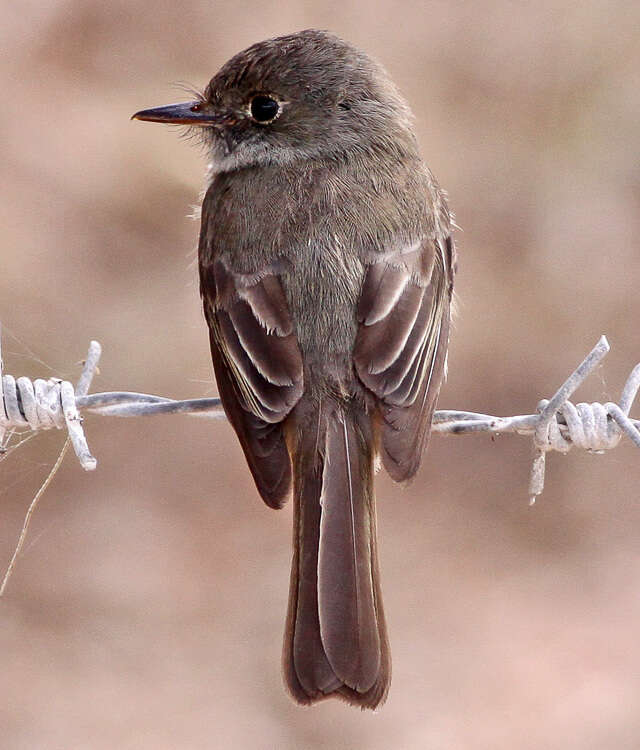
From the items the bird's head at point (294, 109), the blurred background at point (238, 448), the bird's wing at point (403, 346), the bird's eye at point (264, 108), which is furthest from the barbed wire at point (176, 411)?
the blurred background at point (238, 448)

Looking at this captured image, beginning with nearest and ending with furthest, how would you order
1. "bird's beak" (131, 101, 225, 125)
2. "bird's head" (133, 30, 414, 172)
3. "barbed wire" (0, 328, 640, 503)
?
1. "barbed wire" (0, 328, 640, 503)
2. "bird's head" (133, 30, 414, 172)
3. "bird's beak" (131, 101, 225, 125)

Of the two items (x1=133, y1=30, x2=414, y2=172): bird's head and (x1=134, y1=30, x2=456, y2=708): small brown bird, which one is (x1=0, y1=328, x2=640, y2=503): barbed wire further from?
(x1=133, y1=30, x2=414, y2=172): bird's head

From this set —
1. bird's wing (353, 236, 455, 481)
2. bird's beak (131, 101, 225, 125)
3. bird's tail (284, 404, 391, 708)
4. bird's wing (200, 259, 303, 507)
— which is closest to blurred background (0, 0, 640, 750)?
bird's beak (131, 101, 225, 125)

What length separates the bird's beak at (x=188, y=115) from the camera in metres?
4.94

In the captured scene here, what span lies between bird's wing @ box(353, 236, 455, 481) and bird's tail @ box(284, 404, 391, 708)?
100 millimetres

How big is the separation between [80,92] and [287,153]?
3.06 meters

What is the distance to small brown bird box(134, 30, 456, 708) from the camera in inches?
144

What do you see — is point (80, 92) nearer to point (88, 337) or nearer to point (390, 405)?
point (88, 337)

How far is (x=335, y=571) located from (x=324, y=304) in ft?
2.96

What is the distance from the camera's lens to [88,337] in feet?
22.2

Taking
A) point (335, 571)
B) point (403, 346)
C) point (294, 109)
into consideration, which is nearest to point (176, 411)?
point (335, 571)

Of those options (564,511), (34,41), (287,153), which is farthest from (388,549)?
(34,41)

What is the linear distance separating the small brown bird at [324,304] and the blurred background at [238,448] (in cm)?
181

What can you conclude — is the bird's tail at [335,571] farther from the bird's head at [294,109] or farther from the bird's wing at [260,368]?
the bird's head at [294,109]
